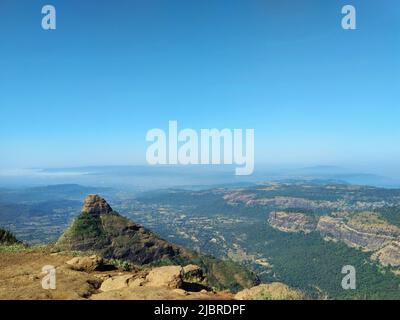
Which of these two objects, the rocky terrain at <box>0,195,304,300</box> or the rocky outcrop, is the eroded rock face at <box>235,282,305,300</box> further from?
the rocky outcrop

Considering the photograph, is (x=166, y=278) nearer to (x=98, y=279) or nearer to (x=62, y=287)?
(x=98, y=279)

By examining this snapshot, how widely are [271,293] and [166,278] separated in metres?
3.98

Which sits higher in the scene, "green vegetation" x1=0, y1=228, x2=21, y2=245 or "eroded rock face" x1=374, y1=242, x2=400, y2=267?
"green vegetation" x1=0, y1=228, x2=21, y2=245

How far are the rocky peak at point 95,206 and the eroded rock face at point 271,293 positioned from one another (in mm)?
86263

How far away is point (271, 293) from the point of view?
1391 cm

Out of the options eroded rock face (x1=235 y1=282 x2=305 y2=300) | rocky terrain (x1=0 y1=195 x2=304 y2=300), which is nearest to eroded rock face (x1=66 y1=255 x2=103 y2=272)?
rocky terrain (x1=0 y1=195 x2=304 y2=300)

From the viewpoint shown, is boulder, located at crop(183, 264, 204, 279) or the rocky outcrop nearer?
boulder, located at crop(183, 264, 204, 279)

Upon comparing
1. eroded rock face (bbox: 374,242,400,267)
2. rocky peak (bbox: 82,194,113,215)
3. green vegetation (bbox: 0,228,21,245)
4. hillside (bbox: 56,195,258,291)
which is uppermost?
green vegetation (bbox: 0,228,21,245)

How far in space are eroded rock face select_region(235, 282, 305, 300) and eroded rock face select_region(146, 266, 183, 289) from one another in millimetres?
2377

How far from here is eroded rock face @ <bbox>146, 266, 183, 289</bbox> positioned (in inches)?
598
